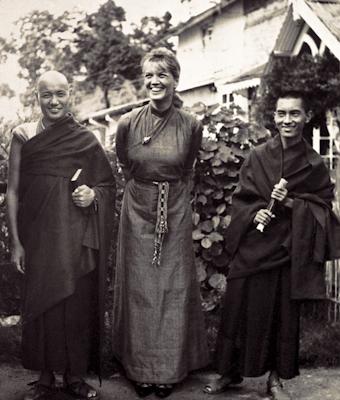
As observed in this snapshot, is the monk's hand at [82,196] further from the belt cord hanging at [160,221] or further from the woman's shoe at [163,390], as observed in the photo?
the woman's shoe at [163,390]

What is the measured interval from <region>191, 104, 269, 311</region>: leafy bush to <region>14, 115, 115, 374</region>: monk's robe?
5.87ft

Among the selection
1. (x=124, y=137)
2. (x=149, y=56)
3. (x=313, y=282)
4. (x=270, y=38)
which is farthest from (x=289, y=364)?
(x=270, y=38)

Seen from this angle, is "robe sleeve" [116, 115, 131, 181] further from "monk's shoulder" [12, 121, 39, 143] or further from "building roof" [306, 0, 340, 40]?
"building roof" [306, 0, 340, 40]

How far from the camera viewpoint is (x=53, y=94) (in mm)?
3787

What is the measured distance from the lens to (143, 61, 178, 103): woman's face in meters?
3.90

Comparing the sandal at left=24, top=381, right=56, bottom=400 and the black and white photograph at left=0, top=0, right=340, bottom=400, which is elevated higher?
the black and white photograph at left=0, top=0, right=340, bottom=400

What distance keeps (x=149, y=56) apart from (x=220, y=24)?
27.7 feet

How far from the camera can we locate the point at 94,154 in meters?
3.99

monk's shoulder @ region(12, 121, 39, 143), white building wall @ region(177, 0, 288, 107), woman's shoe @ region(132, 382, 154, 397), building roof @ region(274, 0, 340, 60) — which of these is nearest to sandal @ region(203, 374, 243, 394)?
woman's shoe @ region(132, 382, 154, 397)

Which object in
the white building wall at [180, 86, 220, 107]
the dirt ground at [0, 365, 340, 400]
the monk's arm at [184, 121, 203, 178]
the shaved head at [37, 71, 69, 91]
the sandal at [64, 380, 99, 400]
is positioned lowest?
the dirt ground at [0, 365, 340, 400]

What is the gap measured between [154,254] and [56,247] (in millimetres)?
624

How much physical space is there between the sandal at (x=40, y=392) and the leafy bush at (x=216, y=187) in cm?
199

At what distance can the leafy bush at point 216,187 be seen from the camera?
5.55m

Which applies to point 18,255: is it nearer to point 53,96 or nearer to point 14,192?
point 14,192
